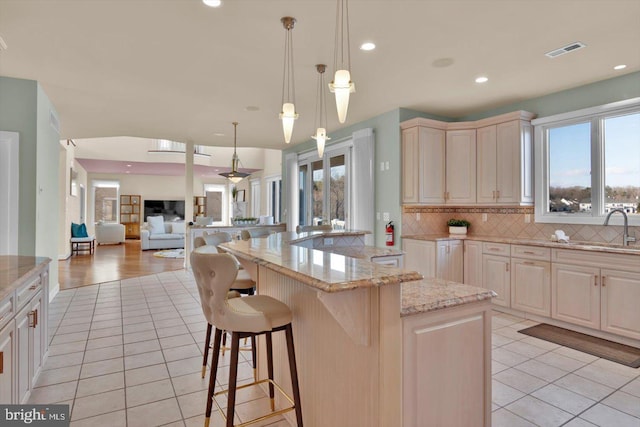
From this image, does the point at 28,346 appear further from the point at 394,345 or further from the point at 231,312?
the point at 394,345

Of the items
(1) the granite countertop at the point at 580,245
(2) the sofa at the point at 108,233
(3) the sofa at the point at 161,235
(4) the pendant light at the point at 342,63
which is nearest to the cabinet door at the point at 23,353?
(4) the pendant light at the point at 342,63

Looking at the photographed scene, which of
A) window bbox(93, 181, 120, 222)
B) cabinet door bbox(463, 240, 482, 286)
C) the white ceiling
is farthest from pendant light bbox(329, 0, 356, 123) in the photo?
window bbox(93, 181, 120, 222)

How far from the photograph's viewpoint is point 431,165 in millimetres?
4965

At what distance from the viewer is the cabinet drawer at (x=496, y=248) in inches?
165

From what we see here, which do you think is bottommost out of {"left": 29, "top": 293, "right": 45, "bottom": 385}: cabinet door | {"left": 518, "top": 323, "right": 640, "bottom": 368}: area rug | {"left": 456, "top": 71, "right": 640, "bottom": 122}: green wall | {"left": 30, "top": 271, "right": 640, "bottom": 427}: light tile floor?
{"left": 30, "top": 271, "right": 640, "bottom": 427}: light tile floor

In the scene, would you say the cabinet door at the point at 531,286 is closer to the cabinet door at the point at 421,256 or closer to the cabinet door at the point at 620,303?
the cabinet door at the point at 620,303

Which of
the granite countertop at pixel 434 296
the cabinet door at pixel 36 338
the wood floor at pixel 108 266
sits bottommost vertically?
the wood floor at pixel 108 266

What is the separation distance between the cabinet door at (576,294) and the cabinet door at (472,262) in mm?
860

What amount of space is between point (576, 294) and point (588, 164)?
1.55 meters

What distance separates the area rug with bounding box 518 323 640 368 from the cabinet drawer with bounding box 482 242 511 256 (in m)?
0.86

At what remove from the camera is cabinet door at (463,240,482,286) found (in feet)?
14.8

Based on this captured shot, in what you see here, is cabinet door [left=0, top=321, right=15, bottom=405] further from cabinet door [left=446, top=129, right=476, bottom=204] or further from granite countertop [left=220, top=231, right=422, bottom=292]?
cabinet door [left=446, top=129, right=476, bottom=204]

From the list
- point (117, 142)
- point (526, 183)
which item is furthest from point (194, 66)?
point (117, 142)

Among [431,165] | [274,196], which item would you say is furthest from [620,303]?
[274,196]
